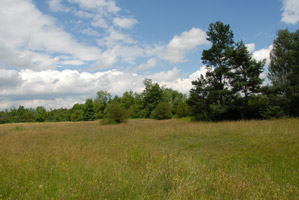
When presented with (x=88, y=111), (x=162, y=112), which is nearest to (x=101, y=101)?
(x=88, y=111)

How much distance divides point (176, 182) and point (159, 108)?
34.7m

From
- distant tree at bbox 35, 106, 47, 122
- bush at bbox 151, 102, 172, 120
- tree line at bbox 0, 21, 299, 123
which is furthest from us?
distant tree at bbox 35, 106, 47, 122

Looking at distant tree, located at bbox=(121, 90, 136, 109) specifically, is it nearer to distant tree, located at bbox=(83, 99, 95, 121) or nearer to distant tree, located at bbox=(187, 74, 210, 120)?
distant tree, located at bbox=(83, 99, 95, 121)

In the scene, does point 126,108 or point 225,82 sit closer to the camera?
point 225,82

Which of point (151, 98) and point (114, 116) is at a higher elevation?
point (151, 98)

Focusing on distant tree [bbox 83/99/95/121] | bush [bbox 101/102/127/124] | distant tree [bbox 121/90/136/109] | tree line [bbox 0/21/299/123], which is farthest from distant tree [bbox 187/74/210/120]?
distant tree [bbox 83/99/95/121]

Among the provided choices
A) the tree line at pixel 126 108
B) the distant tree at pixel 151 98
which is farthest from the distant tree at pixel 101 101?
the distant tree at pixel 151 98

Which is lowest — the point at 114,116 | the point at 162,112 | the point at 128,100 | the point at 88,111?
the point at 114,116

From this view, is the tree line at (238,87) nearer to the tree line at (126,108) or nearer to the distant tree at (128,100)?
the tree line at (126,108)

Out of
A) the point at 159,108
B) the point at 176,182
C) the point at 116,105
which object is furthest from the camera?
the point at 159,108

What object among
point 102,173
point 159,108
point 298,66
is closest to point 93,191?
point 102,173

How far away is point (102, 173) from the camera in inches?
159

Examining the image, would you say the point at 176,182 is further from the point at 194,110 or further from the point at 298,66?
the point at 298,66

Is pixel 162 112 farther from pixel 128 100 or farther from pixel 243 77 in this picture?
pixel 128 100
